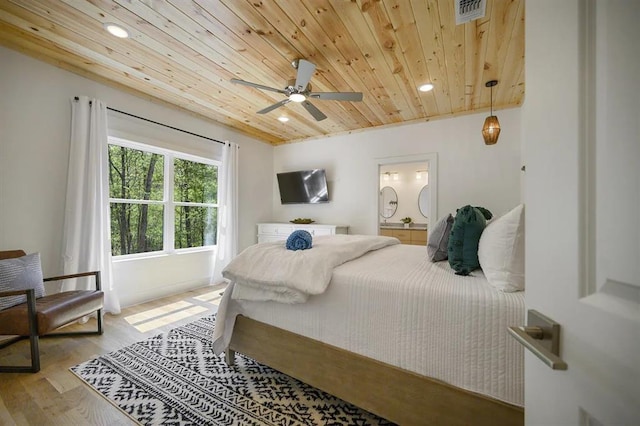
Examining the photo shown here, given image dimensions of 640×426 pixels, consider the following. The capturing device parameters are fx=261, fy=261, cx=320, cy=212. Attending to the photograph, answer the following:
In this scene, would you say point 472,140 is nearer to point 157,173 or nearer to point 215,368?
point 215,368

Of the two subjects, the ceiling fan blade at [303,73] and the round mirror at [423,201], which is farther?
the round mirror at [423,201]

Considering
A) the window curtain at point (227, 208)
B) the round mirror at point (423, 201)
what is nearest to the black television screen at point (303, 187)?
the window curtain at point (227, 208)

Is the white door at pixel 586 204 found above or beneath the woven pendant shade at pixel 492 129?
beneath

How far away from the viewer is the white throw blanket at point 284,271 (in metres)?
1.50

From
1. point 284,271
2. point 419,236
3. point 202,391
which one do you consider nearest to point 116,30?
point 284,271

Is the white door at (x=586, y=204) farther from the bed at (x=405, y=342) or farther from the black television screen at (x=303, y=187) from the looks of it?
the black television screen at (x=303, y=187)

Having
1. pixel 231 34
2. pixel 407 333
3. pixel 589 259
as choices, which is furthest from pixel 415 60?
pixel 589 259

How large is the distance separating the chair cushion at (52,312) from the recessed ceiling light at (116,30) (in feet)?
7.31

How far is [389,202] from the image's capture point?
6426mm

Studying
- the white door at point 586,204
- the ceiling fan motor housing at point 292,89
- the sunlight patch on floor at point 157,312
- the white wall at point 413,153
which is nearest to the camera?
the white door at point 586,204

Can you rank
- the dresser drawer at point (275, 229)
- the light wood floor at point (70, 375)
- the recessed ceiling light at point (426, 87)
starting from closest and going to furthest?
the light wood floor at point (70, 375) → the recessed ceiling light at point (426, 87) → the dresser drawer at point (275, 229)

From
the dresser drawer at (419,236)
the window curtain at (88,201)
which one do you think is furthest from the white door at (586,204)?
the dresser drawer at (419,236)

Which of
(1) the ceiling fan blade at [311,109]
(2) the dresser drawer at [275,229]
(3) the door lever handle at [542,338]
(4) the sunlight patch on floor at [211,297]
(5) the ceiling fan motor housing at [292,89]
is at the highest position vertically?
(5) the ceiling fan motor housing at [292,89]

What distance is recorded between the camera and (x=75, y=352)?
83.5 inches
